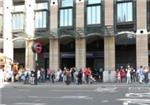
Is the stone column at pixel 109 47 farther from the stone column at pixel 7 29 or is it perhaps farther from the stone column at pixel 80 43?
the stone column at pixel 7 29

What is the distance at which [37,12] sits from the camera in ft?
184

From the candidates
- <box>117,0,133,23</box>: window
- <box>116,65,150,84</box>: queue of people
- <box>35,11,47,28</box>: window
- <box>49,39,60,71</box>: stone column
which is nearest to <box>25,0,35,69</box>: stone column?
<box>35,11,47,28</box>: window

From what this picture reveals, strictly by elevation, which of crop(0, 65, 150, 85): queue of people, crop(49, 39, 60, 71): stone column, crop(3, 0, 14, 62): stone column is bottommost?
crop(0, 65, 150, 85): queue of people

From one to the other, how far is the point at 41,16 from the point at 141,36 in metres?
13.1

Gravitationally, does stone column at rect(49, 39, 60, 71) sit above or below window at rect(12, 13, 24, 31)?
below

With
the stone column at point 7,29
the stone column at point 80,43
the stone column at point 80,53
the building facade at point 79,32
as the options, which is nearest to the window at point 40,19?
the building facade at point 79,32

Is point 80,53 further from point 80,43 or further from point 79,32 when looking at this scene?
point 79,32

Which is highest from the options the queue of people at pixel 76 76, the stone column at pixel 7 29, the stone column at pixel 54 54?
the stone column at pixel 7 29

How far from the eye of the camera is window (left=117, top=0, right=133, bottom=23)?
5050 centimetres

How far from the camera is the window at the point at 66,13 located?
5384 centimetres

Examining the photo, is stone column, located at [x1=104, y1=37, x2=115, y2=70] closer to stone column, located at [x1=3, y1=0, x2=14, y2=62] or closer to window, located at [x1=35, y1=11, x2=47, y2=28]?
window, located at [x1=35, y1=11, x2=47, y2=28]

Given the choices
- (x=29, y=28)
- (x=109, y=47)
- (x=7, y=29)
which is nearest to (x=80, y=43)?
(x=109, y=47)

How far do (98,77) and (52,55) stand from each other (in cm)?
629

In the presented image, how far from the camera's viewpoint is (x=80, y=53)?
52.5 m
